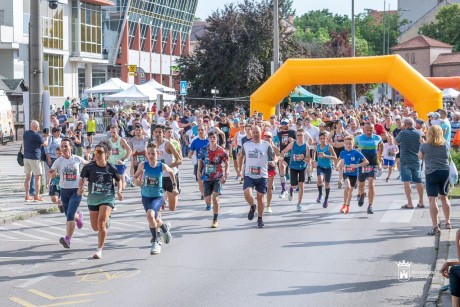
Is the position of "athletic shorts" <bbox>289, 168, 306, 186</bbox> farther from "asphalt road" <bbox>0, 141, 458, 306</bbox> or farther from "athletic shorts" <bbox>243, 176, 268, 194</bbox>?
"athletic shorts" <bbox>243, 176, 268, 194</bbox>

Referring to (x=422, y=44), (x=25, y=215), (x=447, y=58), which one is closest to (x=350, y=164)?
(x=25, y=215)

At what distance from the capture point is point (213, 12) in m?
49.3

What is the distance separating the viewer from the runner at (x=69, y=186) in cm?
1298

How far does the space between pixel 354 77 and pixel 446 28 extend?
270 ft

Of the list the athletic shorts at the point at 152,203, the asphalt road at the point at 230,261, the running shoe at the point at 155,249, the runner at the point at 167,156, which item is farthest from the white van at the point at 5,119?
the running shoe at the point at 155,249

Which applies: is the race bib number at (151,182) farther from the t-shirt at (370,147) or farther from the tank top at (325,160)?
the tank top at (325,160)

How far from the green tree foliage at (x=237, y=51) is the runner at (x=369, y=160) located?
29263 millimetres

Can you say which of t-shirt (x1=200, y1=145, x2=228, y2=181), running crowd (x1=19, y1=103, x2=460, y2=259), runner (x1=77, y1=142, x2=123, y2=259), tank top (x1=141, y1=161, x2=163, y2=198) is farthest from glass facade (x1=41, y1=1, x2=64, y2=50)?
runner (x1=77, y1=142, x2=123, y2=259)

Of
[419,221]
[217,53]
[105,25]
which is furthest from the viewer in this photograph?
[105,25]

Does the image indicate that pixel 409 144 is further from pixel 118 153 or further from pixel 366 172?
pixel 118 153

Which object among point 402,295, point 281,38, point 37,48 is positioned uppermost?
point 281,38

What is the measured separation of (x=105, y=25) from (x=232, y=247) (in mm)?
67800

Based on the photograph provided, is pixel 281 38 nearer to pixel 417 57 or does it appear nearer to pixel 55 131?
pixel 55 131

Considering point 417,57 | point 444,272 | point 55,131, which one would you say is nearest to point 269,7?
point 55,131
